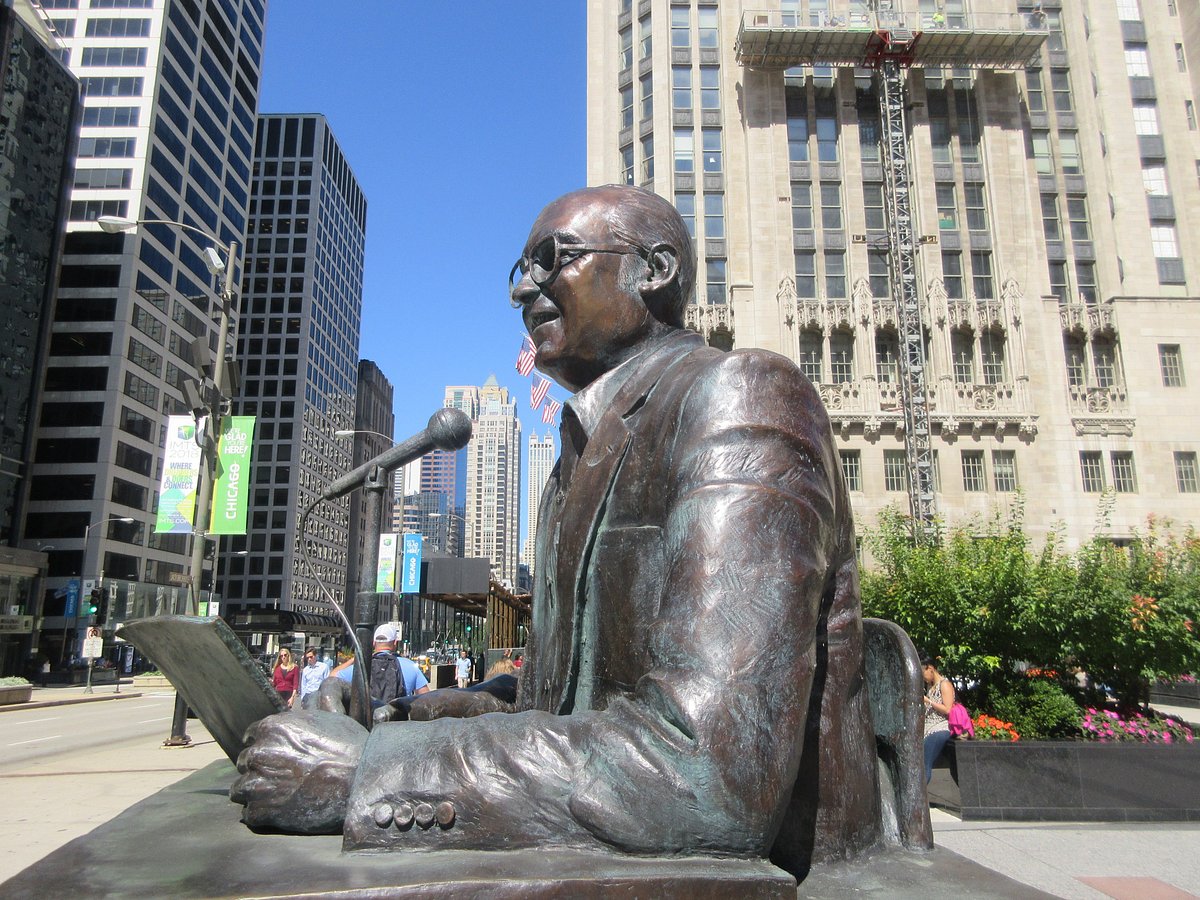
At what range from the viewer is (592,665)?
1.61 m

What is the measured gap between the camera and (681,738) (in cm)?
118

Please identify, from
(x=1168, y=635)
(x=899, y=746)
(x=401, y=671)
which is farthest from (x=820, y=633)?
(x=1168, y=635)

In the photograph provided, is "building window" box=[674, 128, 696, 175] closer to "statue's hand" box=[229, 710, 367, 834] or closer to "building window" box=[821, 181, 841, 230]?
"building window" box=[821, 181, 841, 230]

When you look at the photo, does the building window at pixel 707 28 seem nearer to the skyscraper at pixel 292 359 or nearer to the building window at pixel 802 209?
the building window at pixel 802 209

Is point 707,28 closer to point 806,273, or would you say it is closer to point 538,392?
point 806,273

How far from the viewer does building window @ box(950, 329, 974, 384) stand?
131ft

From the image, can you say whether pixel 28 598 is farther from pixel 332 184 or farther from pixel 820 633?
pixel 332 184

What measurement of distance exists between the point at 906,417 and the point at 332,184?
108 metres

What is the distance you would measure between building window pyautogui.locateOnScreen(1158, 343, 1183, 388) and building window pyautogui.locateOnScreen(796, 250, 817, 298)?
16188mm

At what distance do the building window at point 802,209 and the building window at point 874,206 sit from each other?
9.03 feet

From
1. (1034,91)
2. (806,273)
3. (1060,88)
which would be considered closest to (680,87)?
(806,273)

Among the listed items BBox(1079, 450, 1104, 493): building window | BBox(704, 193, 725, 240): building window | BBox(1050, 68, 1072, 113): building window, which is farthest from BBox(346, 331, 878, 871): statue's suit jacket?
BBox(1050, 68, 1072, 113): building window

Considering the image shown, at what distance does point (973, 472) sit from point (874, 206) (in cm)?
1388

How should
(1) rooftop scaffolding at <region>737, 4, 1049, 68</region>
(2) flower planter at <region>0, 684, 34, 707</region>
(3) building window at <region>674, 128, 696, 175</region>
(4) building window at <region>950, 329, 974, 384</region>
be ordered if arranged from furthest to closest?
(3) building window at <region>674, 128, 696, 175</region> < (1) rooftop scaffolding at <region>737, 4, 1049, 68</region> < (4) building window at <region>950, 329, 974, 384</region> < (2) flower planter at <region>0, 684, 34, 707</region>
